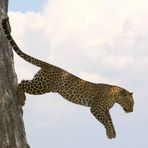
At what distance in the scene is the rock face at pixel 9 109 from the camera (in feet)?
26.4

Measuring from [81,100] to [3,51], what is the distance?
2.32m

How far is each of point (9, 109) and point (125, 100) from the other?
15.4 feet

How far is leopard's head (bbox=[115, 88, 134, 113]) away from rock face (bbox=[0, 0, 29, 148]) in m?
3.87

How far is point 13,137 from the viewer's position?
8.21 metres

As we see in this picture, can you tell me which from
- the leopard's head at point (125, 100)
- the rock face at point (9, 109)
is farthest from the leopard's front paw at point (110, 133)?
the rock face at point (9, 109)

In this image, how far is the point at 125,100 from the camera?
1224 cm

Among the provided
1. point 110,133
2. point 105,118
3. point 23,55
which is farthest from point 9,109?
point 110,133

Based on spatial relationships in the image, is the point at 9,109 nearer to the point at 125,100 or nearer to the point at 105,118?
the point at 105,118

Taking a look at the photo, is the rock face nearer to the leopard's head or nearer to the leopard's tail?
the leopard's tail

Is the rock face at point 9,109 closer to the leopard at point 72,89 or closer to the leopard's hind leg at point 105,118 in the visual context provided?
the leopard at point 72,89

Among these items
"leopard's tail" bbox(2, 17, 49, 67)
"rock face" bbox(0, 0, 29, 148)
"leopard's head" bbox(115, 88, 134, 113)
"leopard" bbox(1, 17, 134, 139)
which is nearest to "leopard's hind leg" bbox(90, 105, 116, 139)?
"leopard" bbox(1, 17, 134, 139)

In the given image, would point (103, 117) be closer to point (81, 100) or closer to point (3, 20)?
point (81, 100)

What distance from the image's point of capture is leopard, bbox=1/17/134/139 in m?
9.31

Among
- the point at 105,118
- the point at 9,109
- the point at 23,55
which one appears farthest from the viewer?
the point at 105,118
